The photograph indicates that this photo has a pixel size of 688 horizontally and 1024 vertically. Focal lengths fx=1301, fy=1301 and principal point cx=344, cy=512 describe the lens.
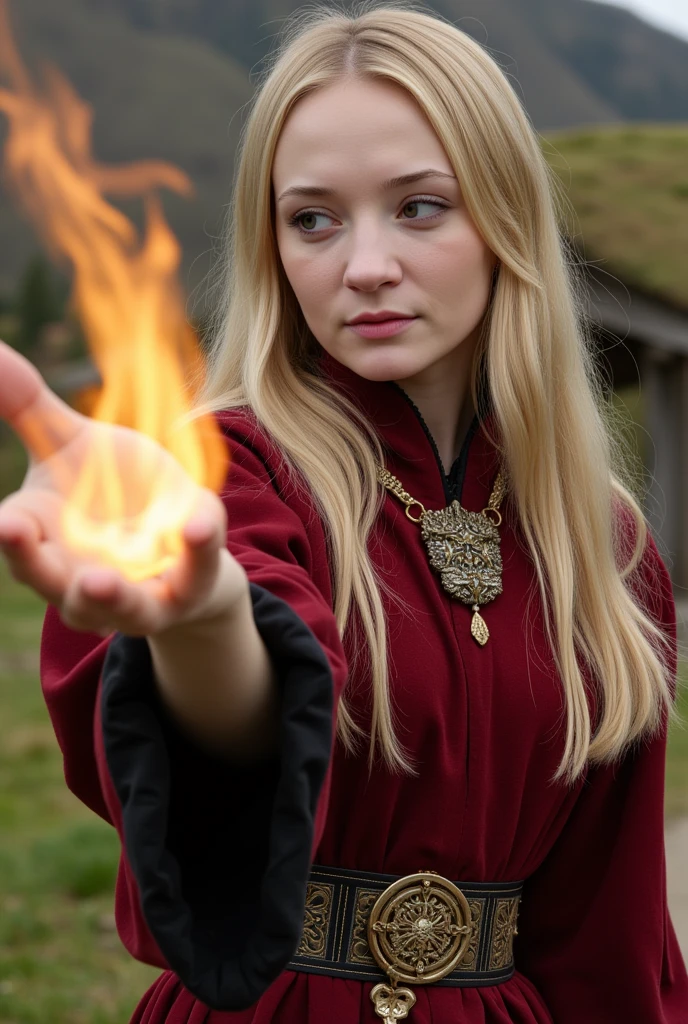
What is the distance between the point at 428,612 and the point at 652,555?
0.56 meters

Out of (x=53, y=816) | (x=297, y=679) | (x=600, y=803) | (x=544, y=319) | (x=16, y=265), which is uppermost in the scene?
(x=16, y=265)

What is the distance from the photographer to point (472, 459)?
2.14 metres

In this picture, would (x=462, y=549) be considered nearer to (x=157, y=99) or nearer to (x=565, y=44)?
(x=157, y=99)

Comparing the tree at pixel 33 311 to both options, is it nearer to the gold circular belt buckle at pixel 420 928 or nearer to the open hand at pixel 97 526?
the gold circular belt buckle at pixel 420 928

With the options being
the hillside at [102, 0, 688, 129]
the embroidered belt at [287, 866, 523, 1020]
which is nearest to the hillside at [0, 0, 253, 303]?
the hillside at [102, 0, 688, 129]

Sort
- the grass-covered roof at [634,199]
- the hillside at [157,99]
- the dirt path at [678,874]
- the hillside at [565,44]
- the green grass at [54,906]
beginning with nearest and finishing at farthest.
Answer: the green grass at [54,906] < the dirt path at [678,874] < the grass-covered roof at [634,199] < the hillside at [157,99] < the hillside at [565,44]

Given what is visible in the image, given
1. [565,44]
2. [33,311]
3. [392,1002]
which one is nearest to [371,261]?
[392,1002]

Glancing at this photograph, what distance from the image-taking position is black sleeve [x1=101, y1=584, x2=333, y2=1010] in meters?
1.27

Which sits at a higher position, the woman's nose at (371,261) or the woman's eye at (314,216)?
the woman's eye at (314,216)

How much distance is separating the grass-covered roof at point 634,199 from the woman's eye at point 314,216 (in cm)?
836

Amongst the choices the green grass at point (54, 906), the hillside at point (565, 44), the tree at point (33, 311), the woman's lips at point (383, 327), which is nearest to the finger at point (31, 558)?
the woman's lips at point (383, 327)

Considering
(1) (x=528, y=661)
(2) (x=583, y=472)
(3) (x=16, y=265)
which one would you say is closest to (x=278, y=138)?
(2) (x=583, y=472)

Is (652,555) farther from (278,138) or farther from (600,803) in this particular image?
(278,138)

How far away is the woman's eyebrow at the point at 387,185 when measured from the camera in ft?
6.09
